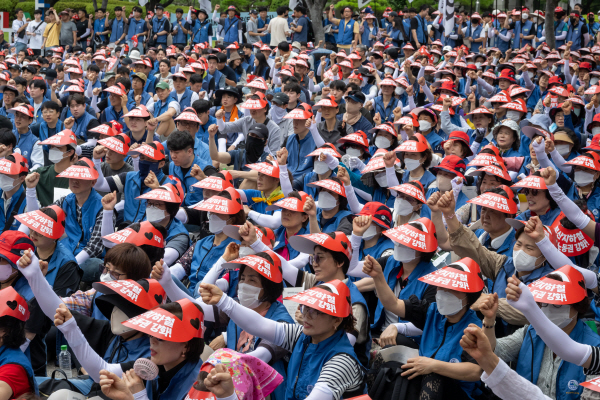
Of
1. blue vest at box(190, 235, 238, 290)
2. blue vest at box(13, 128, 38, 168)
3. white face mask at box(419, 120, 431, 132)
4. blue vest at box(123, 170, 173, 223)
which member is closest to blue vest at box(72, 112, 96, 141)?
blue vest at box(13, 128, 38, 168)

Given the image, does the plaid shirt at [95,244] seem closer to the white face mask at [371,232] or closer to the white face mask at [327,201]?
the white face mask at [327,201]

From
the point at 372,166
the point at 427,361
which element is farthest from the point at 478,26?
the point at 427,361

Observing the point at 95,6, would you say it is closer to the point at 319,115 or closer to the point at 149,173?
the point at 319,115

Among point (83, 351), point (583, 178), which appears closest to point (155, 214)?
point (83, 351)

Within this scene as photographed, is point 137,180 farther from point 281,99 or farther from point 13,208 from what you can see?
point 281,99

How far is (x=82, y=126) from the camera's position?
1214 centimetres

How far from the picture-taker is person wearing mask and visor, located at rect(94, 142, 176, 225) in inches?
315

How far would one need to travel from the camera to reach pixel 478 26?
2144cm

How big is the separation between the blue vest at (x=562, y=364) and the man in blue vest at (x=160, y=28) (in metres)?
21.3

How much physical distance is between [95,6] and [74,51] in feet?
43.2

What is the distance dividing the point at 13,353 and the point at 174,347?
117cm

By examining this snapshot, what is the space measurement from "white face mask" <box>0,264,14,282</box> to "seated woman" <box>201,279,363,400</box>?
2123mm

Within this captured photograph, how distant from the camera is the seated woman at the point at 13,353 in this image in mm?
4074

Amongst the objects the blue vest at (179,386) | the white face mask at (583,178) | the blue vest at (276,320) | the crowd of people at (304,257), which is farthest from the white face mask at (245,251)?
the white face mask at (583,178)
